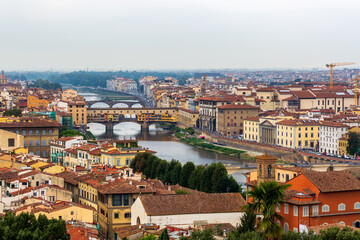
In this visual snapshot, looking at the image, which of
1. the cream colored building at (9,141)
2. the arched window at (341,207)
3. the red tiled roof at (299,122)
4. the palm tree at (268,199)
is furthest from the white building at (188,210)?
the red tiled roof at (299,122)

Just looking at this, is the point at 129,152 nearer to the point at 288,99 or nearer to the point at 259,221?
the point at 259,221

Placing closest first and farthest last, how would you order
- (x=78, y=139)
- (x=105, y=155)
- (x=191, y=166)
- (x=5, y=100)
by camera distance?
(x=191, y=166) → (x=105, y=155) → (x=78, y=139) → (x=5, y=100)

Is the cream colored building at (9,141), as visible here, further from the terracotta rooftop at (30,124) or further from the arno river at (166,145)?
the arno river at (166,145)

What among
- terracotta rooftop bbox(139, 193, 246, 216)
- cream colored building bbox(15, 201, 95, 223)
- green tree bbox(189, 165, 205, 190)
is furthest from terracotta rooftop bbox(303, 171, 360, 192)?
green tree bbox(189, 165, 205, 190)

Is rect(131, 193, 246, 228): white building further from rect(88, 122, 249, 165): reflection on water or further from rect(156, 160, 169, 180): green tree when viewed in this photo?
rect(88, 122, 249, 165): reflection on water

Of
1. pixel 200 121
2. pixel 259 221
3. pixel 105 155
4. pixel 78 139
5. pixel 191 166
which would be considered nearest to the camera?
pixel 259 221

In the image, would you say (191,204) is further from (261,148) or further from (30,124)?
(261,148)

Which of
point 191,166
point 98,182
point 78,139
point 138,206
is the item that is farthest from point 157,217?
point 78,139
